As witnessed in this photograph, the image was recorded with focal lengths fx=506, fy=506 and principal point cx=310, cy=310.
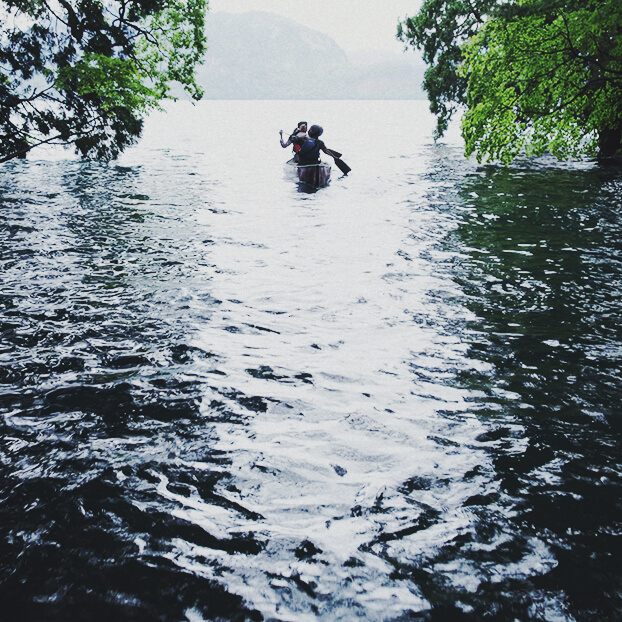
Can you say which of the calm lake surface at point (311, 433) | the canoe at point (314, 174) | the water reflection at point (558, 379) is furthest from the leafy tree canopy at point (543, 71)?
the calm lake surface at point (311, 433)

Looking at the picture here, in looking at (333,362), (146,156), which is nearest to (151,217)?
(333,362)

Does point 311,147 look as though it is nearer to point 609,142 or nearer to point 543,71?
point 543,71

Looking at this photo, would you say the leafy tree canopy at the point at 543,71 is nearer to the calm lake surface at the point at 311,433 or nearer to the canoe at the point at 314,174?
the canoe at the point at 314,174

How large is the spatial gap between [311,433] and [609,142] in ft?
93.8

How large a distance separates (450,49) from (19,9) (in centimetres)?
2444

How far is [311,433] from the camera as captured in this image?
4.52 metres

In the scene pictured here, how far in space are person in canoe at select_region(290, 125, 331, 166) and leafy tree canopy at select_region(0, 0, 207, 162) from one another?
5.95 meters

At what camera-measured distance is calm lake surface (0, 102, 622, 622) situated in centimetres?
301

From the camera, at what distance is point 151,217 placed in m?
14.0

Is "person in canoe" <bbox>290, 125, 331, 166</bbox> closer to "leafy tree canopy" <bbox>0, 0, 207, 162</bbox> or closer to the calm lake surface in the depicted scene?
"leafy tree canopy" <bbox>0, 0, 207, 162</bbox>

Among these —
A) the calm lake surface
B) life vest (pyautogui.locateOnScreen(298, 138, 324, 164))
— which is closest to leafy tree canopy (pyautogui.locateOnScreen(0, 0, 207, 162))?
life vest (pyautogui.locateOnScreen(298, 138, 324, 164))

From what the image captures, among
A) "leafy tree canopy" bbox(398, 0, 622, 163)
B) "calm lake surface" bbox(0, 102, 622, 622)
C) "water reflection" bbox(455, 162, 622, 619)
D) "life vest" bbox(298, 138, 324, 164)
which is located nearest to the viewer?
"calm lake surface" bbox(0, 102, 622, 622)

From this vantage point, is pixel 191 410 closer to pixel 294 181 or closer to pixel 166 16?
pixel 294 181

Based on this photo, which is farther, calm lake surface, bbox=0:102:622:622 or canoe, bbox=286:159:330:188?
canoe, bbox=286:159:330:188
